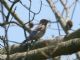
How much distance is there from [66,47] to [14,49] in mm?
901

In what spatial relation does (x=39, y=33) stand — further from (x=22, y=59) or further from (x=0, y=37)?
(x=0, y=37)

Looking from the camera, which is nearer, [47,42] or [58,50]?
[58,50]

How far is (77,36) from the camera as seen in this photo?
10.9 ft

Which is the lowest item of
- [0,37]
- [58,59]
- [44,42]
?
[58,59]

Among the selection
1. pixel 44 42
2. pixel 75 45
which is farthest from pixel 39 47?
pixel 75 45

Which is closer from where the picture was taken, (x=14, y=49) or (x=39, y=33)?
(x=14, y=49)

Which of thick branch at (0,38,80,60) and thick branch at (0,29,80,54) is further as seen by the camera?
thick branch at (0,29,80,54)

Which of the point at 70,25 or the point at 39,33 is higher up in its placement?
the point at 70,25

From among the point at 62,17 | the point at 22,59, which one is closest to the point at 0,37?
the point at 22,59

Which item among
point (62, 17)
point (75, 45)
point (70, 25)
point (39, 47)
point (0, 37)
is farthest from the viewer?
point (62, 17)

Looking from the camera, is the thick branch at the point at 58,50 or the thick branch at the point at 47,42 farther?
the thick branch at the point at 47,42

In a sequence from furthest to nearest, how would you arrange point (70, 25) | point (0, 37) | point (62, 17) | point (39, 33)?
point (39, 33)
point (62, 17)
point (70, 25)
point (0, 37)

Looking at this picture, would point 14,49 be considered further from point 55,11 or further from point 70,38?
point 55,11

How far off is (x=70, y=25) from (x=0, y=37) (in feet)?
4.80
